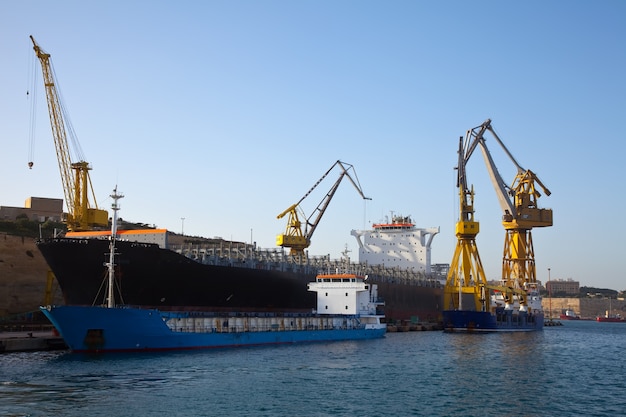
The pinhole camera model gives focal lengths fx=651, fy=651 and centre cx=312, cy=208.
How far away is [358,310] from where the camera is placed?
50.9m

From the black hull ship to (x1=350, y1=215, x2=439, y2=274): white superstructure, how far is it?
2879cm

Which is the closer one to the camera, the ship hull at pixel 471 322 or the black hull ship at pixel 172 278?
the black hull ship at pixel 172 278

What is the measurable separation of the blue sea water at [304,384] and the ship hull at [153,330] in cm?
105

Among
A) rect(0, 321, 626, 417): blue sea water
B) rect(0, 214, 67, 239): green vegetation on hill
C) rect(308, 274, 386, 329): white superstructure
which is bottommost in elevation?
rect(0, 321, 626, 417): blue sea water

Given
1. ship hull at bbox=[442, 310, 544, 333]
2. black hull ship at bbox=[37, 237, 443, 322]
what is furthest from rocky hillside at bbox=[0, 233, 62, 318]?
ship hull at bbox=[442, 310, 544, 333]

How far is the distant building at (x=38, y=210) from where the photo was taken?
85688mm

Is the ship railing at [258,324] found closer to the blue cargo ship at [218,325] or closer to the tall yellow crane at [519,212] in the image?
the blue cargo ship at [218,325]

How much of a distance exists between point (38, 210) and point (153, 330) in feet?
204

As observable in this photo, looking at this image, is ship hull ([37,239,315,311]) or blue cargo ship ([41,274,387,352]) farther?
ship hull ([37,239,315,311])

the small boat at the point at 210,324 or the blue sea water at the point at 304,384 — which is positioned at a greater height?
the small boat at the point at 210,324

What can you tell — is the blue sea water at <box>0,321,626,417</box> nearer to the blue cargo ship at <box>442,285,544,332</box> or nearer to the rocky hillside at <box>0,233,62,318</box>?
the rocky hillside at <box>0,233,62,318</box>

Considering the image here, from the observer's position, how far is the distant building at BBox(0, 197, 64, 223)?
85.7 m

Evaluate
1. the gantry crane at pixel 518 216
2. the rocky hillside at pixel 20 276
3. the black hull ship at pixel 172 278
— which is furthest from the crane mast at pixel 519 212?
the rocky hillside at pixel 20 276

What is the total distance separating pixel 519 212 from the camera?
79000 millimetres
